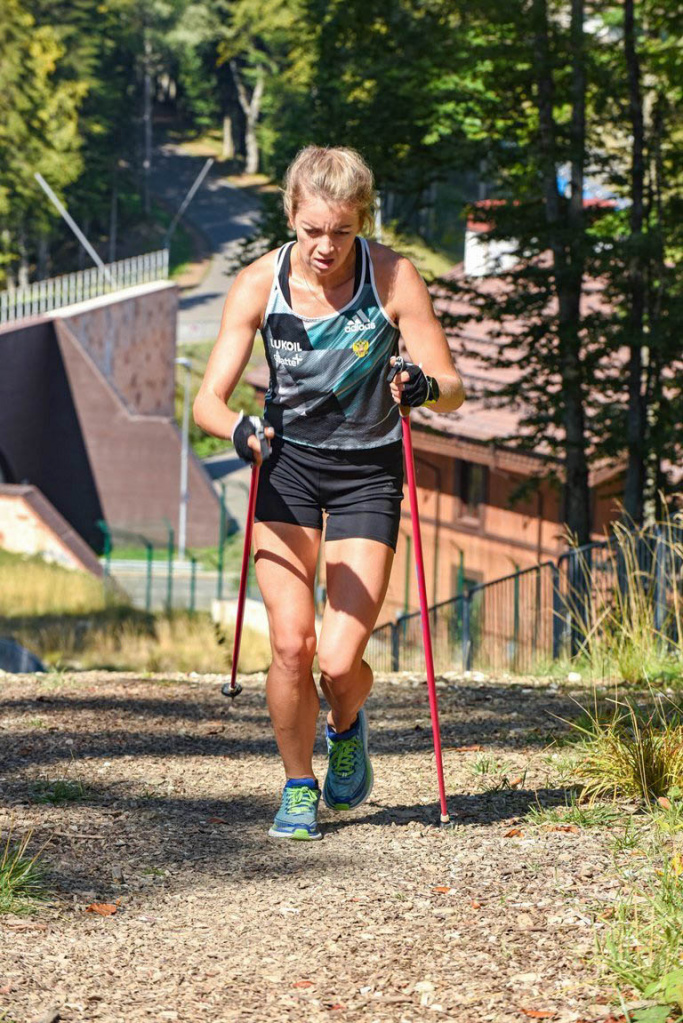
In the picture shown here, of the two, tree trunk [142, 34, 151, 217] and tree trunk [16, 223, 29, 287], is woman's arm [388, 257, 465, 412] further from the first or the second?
tree trunk [142, 34, 151, 217]

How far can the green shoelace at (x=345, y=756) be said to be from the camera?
4922 mm

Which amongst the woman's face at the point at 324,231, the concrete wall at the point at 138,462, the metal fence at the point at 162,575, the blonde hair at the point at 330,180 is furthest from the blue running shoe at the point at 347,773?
the concrete wall at the point at 138,462

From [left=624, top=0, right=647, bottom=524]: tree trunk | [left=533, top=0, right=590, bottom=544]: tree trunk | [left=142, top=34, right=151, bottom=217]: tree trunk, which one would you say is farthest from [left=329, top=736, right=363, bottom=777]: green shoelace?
[left=142, top=34, right=151, bottom=217]: tree trunk

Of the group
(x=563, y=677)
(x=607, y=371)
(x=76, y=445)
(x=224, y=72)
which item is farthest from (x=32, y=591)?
(x=224, y=72)

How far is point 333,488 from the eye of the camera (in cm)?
466

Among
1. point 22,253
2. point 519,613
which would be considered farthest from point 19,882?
point 22,253

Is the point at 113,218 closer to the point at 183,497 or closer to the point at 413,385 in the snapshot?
the point at 183,497

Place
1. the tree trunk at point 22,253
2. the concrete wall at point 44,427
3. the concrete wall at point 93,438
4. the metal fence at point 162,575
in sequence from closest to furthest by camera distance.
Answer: the metal fence at point 162,575, the concrete wall at point 44,427, the concrete wall at point 93,438, the tree trunk at point 22,253

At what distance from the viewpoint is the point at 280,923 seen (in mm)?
4043

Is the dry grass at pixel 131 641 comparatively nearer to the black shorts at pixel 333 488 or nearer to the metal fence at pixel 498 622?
the metal fence at pixel 498 622

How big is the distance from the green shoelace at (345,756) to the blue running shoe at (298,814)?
5.0 inches

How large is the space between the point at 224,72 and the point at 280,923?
94.5 meters

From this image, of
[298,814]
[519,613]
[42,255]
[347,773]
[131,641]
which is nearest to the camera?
[298,814]

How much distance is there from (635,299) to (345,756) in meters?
11.0
